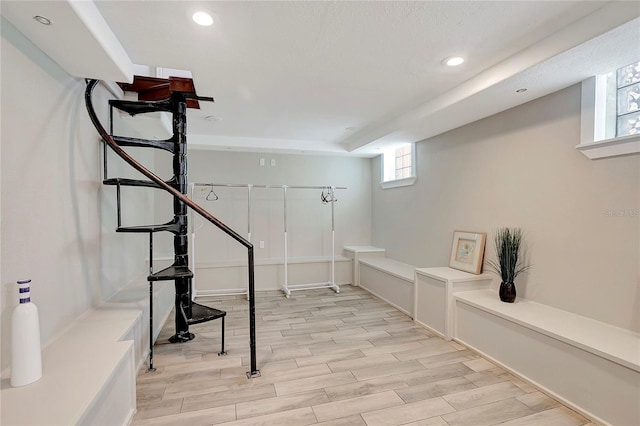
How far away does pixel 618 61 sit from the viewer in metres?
1.99

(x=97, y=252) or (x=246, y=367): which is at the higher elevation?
(x=97, y=252)

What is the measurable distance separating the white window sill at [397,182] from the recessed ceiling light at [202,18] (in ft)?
10.9

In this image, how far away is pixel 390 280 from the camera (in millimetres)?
4191

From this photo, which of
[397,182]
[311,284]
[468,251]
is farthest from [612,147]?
[311,284]

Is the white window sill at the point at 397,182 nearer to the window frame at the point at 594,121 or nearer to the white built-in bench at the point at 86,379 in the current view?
the window frame at the point at 594,121

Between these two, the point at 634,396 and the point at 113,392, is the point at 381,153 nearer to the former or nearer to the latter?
the point at 634,396

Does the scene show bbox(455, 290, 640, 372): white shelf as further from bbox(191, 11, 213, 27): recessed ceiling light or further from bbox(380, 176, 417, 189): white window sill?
bbox(191, 11, 213, 27): recessed ceiling light

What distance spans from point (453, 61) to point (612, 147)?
4.10 ft

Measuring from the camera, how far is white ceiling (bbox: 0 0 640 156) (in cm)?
167

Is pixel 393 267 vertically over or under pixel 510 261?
under

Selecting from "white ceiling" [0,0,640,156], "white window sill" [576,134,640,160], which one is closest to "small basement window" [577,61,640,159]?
"white window sill" [576,134,640,160]

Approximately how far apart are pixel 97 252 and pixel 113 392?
4.03ft

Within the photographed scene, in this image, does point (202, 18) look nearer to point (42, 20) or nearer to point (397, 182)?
point (42, 20)

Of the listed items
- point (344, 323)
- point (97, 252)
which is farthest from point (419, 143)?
point (97, 252)
